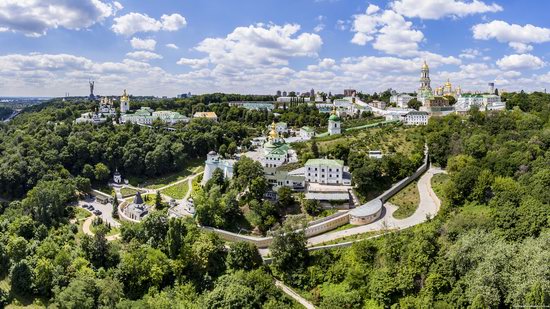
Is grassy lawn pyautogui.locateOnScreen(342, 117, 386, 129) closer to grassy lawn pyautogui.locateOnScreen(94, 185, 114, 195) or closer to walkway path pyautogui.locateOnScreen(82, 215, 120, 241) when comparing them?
grassy lawn pyautogui.locateOnScreen(94, 185, 114, 195)

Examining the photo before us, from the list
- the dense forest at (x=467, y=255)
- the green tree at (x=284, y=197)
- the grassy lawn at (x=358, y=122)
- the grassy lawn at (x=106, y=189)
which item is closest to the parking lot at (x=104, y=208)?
the grassy lawn at (x=106, y=189)

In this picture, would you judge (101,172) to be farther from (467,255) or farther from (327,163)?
Answer: (467,255)

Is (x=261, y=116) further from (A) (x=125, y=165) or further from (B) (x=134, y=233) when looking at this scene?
(B) (x=134, y=233)

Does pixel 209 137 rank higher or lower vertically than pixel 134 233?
higher

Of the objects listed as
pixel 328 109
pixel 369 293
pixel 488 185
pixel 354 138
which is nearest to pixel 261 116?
pixel 328 109

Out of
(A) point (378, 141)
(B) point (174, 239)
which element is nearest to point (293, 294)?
(B) point (174, 239)

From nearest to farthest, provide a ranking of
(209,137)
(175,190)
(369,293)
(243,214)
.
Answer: (369,293)
(243,214)
(175,190)
(209,137)
